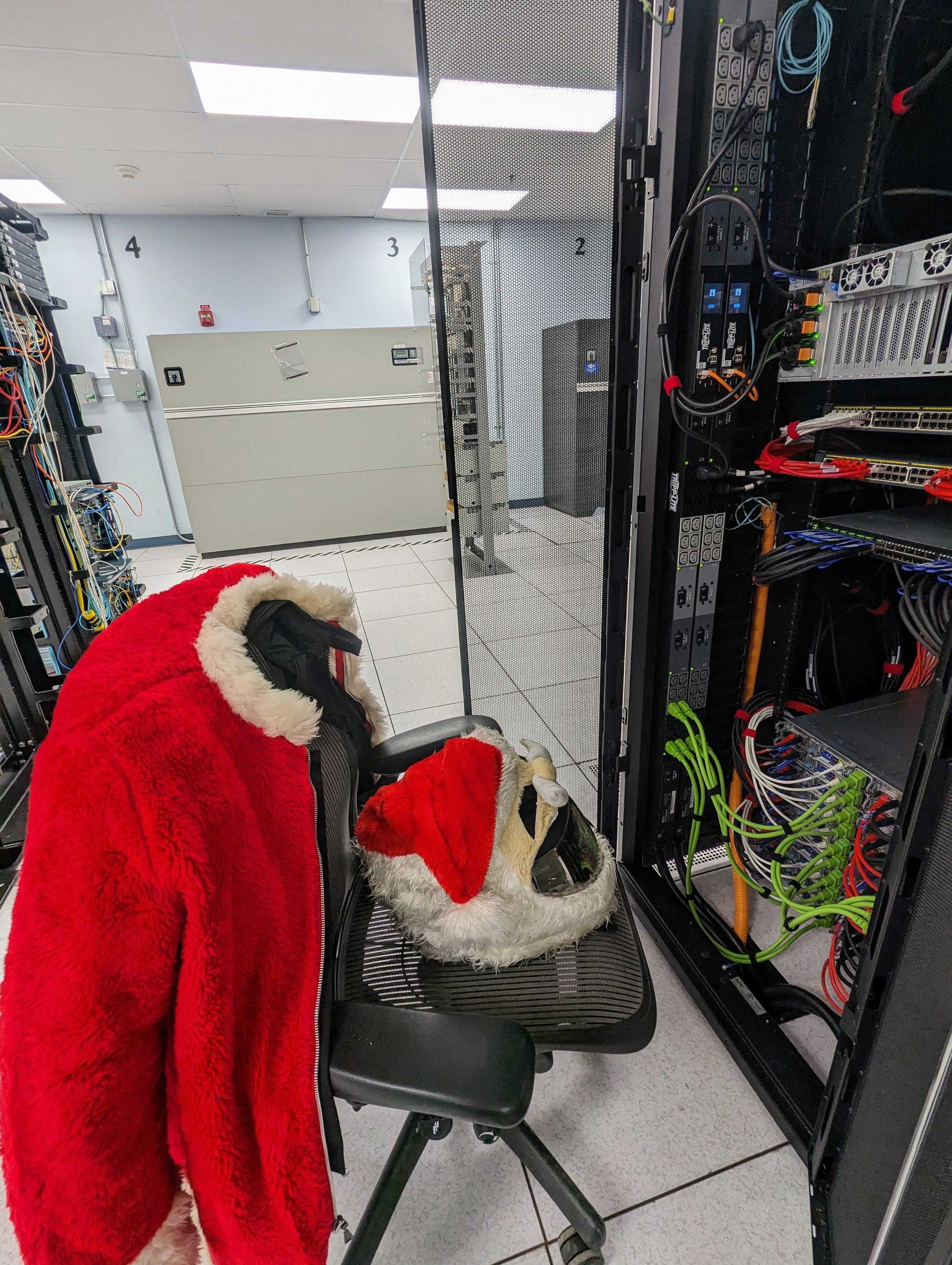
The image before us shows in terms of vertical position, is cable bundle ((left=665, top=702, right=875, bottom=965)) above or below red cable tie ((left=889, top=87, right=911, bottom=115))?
below

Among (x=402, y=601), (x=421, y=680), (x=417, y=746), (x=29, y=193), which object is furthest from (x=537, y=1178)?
(x=29, y=193)

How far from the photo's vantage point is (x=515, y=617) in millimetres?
1991

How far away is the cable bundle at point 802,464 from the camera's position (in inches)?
43.6

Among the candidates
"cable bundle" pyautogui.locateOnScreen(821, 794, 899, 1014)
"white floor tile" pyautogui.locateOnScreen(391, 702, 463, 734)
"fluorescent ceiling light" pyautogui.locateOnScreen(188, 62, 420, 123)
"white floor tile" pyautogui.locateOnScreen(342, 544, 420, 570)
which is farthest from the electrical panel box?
"cable bundle" pyautogui.locateOnScreen(821, 794, 899, 1014)

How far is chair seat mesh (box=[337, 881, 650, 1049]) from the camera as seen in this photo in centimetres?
85

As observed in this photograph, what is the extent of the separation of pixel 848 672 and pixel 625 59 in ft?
4.62

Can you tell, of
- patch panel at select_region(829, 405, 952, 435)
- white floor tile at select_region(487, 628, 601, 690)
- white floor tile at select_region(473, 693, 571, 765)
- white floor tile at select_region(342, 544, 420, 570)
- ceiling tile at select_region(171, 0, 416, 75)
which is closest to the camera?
patch panel at select_region(829, 405, 952, 435)

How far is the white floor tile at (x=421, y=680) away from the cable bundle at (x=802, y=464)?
180 centimetres

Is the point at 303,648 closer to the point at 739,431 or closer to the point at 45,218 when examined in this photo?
the point at 739,431

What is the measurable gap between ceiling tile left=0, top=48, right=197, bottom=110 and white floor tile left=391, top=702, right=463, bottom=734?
11.1 ft

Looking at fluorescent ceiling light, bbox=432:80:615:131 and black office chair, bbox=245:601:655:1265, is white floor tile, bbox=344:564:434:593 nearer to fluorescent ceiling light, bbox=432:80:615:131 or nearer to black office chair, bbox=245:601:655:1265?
fluorescent ceiling light, bbox=432:80:615:131

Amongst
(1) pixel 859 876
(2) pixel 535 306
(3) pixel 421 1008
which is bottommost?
(1) pixel 859 876

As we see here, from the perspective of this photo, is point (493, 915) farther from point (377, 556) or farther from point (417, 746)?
point (377, 556)

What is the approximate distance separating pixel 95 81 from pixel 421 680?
3.45m
